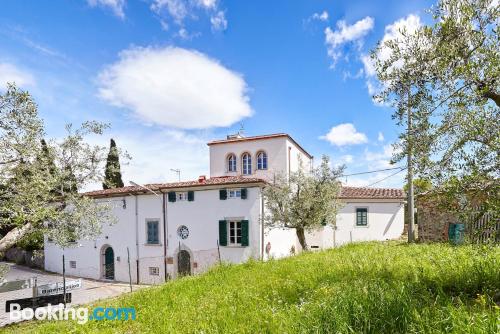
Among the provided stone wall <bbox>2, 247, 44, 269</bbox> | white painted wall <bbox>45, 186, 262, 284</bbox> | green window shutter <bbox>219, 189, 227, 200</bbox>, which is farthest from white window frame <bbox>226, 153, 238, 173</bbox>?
stone wall <bbox>2, 247, 44, 269</bbox>

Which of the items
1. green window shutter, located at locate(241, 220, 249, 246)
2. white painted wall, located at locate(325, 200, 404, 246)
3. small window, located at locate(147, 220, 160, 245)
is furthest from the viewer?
white painted wall, located at locate(325, 200, 404, 246)

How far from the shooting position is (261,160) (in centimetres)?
2525

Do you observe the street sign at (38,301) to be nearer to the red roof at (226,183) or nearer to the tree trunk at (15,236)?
the tree trunk at (15,236)

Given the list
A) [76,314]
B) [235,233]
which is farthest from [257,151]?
[76,314]

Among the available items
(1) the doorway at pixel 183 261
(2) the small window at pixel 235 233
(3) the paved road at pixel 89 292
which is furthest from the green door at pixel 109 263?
(2) the small window at pixel 235 233

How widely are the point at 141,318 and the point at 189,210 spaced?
574 inches

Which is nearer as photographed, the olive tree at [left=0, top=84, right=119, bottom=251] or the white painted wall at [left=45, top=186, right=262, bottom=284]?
the olive tree at [left=0, top=84, right=119, bottom=251]

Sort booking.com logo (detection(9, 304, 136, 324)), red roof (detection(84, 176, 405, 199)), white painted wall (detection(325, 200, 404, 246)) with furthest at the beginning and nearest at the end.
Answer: white painted wall (detection(325, 200, 404, 246))
red roof (detection(84, 176, 405, 199))
booking.com logo (detection(9, 304, 136, 324))

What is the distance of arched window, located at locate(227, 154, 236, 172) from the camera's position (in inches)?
1033

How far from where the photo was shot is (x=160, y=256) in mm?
22188

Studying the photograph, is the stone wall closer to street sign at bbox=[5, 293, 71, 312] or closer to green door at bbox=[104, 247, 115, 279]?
green door at bbox=[104, 247, 115, 279]

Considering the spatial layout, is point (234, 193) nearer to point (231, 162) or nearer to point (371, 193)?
point (231, 162)

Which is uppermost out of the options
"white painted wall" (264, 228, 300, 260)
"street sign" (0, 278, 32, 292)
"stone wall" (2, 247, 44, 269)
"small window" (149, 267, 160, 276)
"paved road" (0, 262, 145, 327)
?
"street sign" (0, 278, 32, 292)

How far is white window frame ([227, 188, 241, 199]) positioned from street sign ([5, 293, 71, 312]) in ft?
33.3
